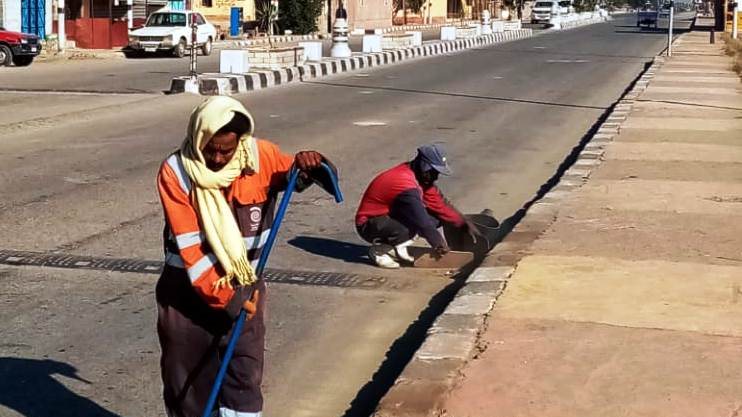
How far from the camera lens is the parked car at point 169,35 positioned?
117ft

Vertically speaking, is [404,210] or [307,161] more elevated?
[307,161]

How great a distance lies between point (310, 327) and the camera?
21.4 ft

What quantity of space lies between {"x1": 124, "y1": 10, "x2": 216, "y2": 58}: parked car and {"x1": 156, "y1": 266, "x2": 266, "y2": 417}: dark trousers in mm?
31765

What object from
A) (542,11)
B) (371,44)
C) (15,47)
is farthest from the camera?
(542,11)

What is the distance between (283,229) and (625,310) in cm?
355

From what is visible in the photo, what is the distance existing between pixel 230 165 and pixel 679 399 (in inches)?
87.5

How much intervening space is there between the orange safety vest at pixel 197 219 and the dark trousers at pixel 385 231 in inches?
159

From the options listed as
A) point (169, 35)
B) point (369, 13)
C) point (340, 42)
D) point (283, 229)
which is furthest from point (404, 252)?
point (369, 13)

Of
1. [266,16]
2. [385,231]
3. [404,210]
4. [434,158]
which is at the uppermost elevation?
[266,16]

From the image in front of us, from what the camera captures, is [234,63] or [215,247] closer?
[215,247]

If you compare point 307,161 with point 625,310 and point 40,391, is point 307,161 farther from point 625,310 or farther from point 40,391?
point 625,310

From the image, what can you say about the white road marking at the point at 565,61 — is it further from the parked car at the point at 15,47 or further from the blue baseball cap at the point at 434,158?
the blue baseball cap at the point at 434,158

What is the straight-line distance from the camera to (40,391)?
530 centimetres

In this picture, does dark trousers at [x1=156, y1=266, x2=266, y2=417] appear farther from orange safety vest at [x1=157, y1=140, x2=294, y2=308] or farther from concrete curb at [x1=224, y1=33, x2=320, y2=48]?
concrete curb at [x1=224, y1=33, x2=320, y2=48]
